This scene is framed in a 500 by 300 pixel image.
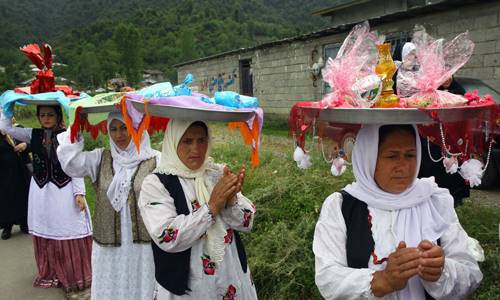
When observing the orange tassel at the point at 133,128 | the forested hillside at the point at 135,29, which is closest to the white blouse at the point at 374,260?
the orange tassel at the point at 133,128

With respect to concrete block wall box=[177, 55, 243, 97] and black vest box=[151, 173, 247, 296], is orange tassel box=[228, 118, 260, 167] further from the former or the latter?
concrete block wall box=[177, 55, 243, 97]

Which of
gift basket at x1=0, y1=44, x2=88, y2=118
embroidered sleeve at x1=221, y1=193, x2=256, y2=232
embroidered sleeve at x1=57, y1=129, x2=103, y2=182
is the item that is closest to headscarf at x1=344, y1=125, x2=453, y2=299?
embroidered sleeve at x1=221, y1=193, x2=256, y2=232

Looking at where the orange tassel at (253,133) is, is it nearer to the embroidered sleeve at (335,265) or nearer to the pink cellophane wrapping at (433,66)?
the embroidered sleeve at (335,265)

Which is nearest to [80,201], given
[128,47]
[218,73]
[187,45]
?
[218,73]

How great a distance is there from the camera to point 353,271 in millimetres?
1686

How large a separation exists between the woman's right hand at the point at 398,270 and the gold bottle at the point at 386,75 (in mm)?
524

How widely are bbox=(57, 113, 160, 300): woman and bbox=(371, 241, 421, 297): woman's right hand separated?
6.35 feet

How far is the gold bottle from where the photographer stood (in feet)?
5.39

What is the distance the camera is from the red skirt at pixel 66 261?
4.40m

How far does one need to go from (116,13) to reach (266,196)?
69785 mm

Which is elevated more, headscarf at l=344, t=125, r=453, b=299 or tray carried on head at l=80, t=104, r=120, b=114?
tray carried on head at l=80, t=104, r=120, b=114

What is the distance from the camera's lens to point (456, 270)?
169cm

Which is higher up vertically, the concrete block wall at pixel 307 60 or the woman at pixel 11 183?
the concrete block wall at pixel 307 60

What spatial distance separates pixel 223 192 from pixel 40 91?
2835 millimetres
